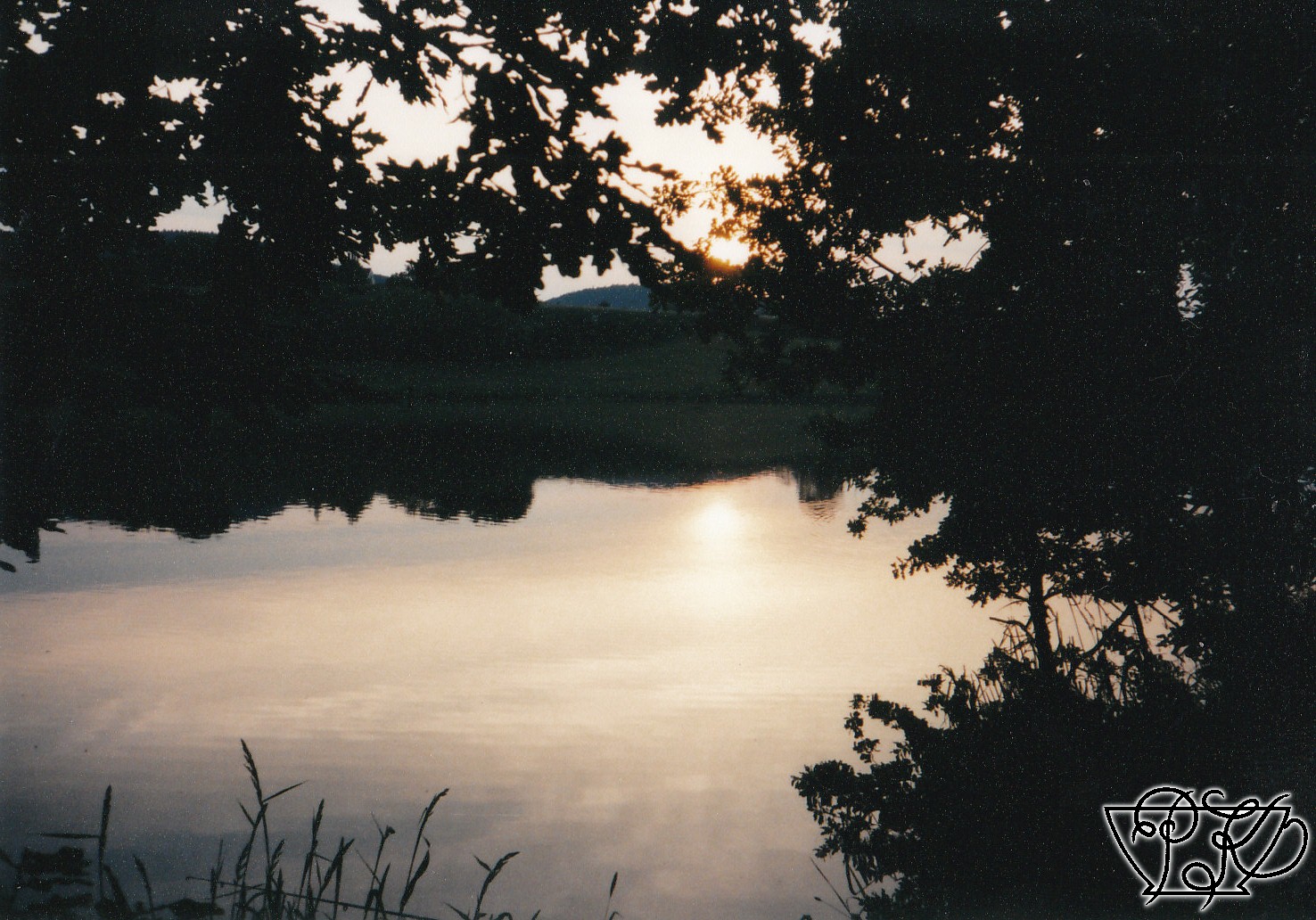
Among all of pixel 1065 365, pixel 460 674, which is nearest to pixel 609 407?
pixel 460 674

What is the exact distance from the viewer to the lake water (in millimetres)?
7934

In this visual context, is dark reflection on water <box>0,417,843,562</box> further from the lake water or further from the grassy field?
the lake water

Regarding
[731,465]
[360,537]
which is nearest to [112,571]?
[360,537]

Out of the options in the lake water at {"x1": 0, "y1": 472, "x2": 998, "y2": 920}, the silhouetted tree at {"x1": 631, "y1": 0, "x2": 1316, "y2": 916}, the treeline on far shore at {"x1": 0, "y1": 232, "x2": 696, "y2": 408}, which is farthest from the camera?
the lake water at {"x1": 0, "y1": 472, "x2": 998, "y2": 920}

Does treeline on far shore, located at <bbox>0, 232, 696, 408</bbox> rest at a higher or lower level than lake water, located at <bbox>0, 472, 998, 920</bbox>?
higher

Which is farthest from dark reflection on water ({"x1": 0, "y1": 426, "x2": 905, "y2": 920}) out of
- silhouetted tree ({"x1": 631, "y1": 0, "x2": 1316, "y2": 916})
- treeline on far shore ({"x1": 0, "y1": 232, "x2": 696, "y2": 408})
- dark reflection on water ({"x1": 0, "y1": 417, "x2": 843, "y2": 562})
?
silhouetted tree ({"x1": 631, "y1": 0, "x2": 1316, "y2": 916})

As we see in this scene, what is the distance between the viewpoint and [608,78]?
4586mm

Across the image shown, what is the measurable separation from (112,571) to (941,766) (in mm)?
14327

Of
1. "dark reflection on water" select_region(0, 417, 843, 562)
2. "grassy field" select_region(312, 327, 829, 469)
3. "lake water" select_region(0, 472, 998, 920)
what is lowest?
"lake water" select_region(0, 472, 998, 920)

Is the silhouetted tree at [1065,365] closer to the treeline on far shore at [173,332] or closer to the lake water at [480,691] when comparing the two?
the lake water at [480,691]

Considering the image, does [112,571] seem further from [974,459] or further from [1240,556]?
[1240,556]

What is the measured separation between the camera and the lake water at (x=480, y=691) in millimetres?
7934

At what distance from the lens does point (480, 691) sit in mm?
11414

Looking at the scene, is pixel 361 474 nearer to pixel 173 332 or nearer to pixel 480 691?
pixel 480 691
